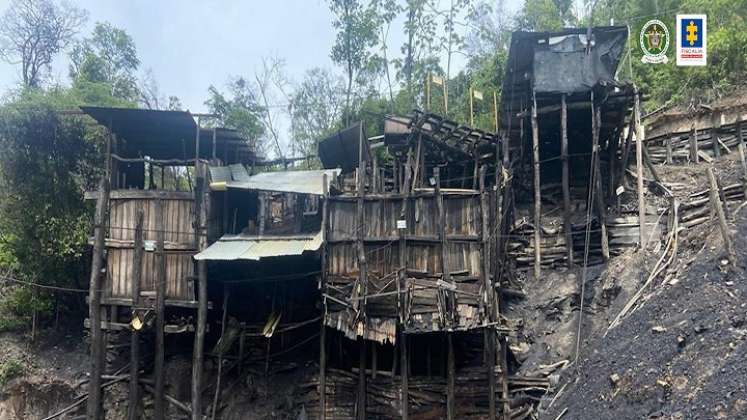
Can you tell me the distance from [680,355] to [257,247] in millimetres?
10395

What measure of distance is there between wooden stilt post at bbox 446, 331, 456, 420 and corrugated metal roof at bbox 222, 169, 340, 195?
18.0ft

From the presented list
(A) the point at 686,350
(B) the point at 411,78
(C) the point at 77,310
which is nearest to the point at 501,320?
(A) the point at 686,350

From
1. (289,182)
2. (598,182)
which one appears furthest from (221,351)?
Answer: (598,182)

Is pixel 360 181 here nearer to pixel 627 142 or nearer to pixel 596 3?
pixel 627 142

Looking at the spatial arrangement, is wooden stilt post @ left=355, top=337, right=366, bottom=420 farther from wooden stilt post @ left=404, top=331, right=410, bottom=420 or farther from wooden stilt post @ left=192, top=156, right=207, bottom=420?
wooden stilt post @ left=192, top=156, right=207, bottom=420

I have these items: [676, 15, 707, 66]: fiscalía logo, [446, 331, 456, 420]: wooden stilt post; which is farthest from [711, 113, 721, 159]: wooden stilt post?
[446, 331, 456, 420]: wooden stilt post

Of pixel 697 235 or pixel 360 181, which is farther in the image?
pixel 360 181

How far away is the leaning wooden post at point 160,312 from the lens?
1484 cm

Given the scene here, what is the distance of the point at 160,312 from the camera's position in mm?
14820

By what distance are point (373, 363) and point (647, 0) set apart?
75.8ft

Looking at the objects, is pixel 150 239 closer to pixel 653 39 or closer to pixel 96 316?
pixel 96 316

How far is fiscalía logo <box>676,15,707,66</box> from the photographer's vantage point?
1897 cm

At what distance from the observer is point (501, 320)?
14.6 m

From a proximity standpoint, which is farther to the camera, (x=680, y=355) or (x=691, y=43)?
(x=691, y=43)
